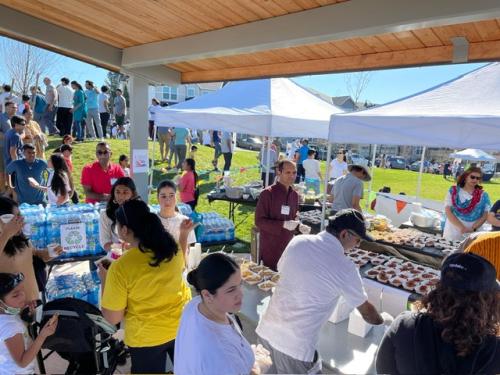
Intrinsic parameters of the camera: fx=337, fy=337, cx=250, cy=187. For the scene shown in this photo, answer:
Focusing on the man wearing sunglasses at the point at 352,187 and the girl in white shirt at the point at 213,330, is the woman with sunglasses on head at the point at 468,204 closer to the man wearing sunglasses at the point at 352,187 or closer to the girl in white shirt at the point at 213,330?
the man wearing sunglasses at the point at 352,187

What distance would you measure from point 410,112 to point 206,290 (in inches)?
114

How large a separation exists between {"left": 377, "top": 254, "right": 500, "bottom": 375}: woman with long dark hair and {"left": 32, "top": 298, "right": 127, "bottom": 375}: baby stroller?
5.29 feet

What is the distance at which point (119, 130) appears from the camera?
15.0m

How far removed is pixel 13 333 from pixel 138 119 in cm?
349

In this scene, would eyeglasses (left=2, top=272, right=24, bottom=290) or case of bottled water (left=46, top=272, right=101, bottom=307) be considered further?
case of bottled water (left=46, top=272, right=101, bottom=307)

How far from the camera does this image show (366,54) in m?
3.32

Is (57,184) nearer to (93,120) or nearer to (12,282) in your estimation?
(12,282)

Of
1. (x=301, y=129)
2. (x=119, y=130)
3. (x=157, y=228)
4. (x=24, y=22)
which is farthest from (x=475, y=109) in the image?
(x=119, y=130)

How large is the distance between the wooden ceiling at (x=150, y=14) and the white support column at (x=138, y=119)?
2.50 feet

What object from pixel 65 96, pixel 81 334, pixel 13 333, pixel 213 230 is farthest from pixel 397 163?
pixel 13 333

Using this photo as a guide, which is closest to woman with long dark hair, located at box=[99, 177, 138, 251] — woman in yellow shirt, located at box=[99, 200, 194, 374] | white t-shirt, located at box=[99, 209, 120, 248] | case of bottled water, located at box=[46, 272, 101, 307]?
white t-shirt, located at box=[99, 209, 120, 248]

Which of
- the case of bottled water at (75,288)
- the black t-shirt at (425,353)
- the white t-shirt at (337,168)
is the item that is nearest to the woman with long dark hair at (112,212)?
the case of bottled water at (75,288)

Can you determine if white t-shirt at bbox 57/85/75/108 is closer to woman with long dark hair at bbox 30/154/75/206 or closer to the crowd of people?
woman with long dark hair at bbox 30/154/75/206

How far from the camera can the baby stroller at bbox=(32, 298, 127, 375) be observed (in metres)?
1.99
